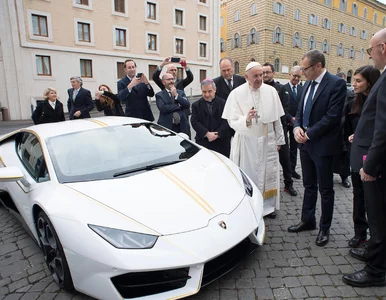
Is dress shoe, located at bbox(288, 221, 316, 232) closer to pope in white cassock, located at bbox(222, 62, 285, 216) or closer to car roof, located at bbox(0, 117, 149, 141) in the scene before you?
pope in white cassock, located at bbox(222, 62, 285, 216)

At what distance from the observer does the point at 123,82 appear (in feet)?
17.6

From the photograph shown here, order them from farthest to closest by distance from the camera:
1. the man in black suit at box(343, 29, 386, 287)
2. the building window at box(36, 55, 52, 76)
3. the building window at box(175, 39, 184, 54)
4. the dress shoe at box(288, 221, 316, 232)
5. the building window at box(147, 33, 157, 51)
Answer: the building window at box(175, 39, 184, 54) → the building window at box(147, 33, 157, 51) → the building window at box(36, 55, 52, 76) → the dress shoe at box(288, 221, 316, 232) → the man in black suit at box(343, 29, 386, 287)

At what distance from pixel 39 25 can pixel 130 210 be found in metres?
24.4

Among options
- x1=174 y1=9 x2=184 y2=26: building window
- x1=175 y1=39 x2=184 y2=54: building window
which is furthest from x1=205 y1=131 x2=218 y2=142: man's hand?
x1=174 y1=9 x2=184 y2=26: building window

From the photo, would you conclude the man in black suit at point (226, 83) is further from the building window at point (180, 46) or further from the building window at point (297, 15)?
the building window at point (297, 15)

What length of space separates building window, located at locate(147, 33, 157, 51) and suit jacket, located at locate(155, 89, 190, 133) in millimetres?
24086

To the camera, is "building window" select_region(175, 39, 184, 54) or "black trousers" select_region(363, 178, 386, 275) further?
"building window" select_region(175, 39, 184, 54)

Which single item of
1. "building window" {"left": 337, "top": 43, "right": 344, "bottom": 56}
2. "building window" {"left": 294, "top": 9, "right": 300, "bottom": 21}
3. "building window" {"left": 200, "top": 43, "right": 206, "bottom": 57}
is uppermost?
"building window" {"left": 294, "top": 9, "right": 300, "bottom": 21}

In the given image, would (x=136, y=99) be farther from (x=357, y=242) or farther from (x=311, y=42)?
(x=311, y=42)

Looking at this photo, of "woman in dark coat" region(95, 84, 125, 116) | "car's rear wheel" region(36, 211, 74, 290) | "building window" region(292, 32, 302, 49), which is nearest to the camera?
"car's rear wheel" region(36, 211, 74, 290)

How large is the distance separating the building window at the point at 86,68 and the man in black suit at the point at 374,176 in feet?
80.6

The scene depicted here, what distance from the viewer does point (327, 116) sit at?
2773 mm

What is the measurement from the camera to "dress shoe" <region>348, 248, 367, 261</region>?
262 centimetres

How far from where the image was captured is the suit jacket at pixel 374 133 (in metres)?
1.95
